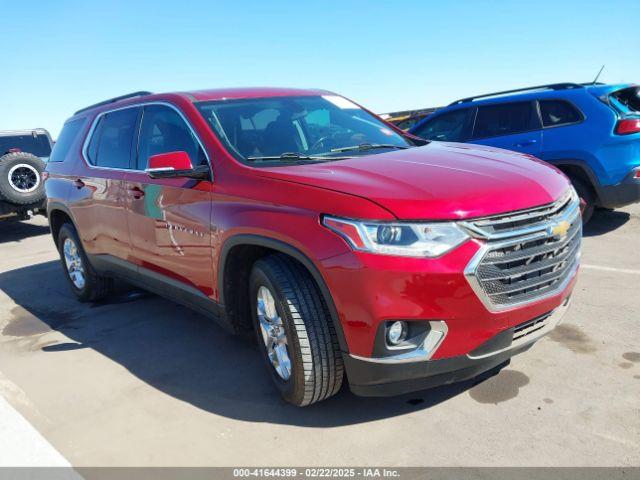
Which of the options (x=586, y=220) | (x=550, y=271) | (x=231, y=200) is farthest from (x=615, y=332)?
(x=586, y=220)

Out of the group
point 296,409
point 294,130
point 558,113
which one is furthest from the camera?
point 558,113

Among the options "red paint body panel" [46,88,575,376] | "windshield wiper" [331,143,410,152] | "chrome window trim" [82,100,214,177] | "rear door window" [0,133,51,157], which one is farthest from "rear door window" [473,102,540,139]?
"rear door window" [0,133,51,157]

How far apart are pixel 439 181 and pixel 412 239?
16.6 inches

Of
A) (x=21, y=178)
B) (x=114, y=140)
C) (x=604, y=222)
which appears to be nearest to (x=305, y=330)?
(x=114, y=140)

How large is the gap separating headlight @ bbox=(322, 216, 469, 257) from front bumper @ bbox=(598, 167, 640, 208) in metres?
4.35

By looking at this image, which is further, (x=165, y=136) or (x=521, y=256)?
(x=165, y=136)

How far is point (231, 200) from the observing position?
3088 millimetres

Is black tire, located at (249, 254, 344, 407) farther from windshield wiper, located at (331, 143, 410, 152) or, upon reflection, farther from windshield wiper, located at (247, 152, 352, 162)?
windshield wiper, located at (331, 143, 410, 152)

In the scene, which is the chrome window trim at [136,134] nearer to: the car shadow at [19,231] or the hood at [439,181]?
the hood at [439,181]

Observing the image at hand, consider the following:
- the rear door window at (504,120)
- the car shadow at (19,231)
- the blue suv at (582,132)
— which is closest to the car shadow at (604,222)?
the blue suv at (582,132)

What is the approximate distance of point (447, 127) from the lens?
299 inches

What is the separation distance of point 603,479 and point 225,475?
1.65m

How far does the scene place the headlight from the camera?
2.38 metres

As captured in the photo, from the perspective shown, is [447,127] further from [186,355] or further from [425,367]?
[425,367]
